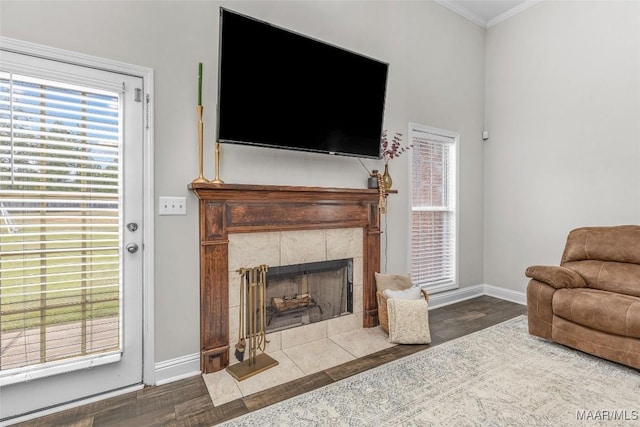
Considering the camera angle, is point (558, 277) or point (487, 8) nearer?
point (558, 277)

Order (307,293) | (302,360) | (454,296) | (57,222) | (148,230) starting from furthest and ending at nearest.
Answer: (454,296) → (307,293) → (302,360) → (148,230) → (57,222)

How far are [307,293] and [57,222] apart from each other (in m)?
1.80

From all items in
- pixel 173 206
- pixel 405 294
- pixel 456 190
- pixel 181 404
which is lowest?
pixel 181 404

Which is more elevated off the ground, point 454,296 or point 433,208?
point 433,208

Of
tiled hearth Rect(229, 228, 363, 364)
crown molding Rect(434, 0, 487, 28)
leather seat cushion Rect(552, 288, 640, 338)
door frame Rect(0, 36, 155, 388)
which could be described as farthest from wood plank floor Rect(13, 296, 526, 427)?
crown molding Rect(434, 0, 487, 28)

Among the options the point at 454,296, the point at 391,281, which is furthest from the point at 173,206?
the point at 454,296

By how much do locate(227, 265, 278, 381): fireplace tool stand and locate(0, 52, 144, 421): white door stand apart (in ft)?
2.12

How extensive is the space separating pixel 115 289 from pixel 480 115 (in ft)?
14.2

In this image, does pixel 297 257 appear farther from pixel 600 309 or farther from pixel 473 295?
pixel 473 295

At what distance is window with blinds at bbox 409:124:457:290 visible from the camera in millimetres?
3547

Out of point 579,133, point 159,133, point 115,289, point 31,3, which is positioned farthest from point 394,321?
point 31,3

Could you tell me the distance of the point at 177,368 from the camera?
2.15 m

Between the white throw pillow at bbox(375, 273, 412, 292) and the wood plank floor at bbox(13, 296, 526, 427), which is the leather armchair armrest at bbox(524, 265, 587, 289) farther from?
the wood plank floor at bbox(13, 296, 526, 427)

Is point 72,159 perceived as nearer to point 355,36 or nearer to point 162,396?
point 162,396
